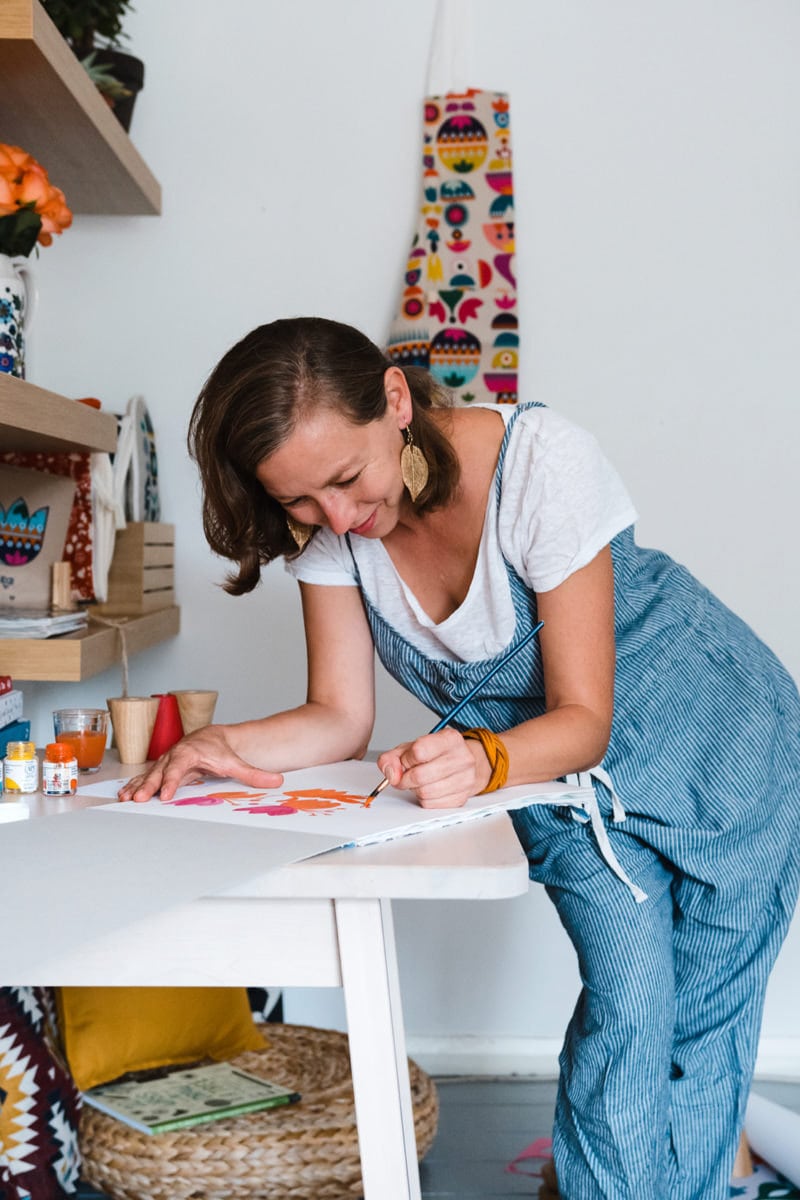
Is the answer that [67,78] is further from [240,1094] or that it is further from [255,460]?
[240,1094]

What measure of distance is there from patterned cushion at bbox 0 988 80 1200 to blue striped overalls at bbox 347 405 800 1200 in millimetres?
682

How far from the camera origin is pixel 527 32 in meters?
2.33

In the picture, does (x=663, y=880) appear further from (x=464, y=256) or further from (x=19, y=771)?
(x=464, y=256)

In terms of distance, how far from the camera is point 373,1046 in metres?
0.94

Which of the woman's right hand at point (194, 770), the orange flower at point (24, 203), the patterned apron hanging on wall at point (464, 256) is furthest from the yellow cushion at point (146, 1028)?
the patterned apron hanging on wall at point (464, 256)

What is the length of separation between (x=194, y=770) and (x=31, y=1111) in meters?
0.67

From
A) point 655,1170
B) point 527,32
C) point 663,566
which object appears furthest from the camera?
point 527,32

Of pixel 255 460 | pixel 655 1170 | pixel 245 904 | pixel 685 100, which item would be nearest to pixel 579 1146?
pixel 655 1170

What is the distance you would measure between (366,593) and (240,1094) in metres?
0.83

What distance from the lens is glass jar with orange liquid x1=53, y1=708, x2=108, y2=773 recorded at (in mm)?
1385

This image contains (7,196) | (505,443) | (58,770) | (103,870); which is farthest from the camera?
(7,196)

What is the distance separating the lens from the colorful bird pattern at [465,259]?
2314 mm

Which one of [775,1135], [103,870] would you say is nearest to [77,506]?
[103,870]

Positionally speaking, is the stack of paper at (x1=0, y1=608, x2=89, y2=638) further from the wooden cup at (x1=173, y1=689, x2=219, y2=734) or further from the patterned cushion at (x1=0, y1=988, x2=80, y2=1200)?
the patterned cushion at (x1=0, y1=988, x2=80, y2=1200)
